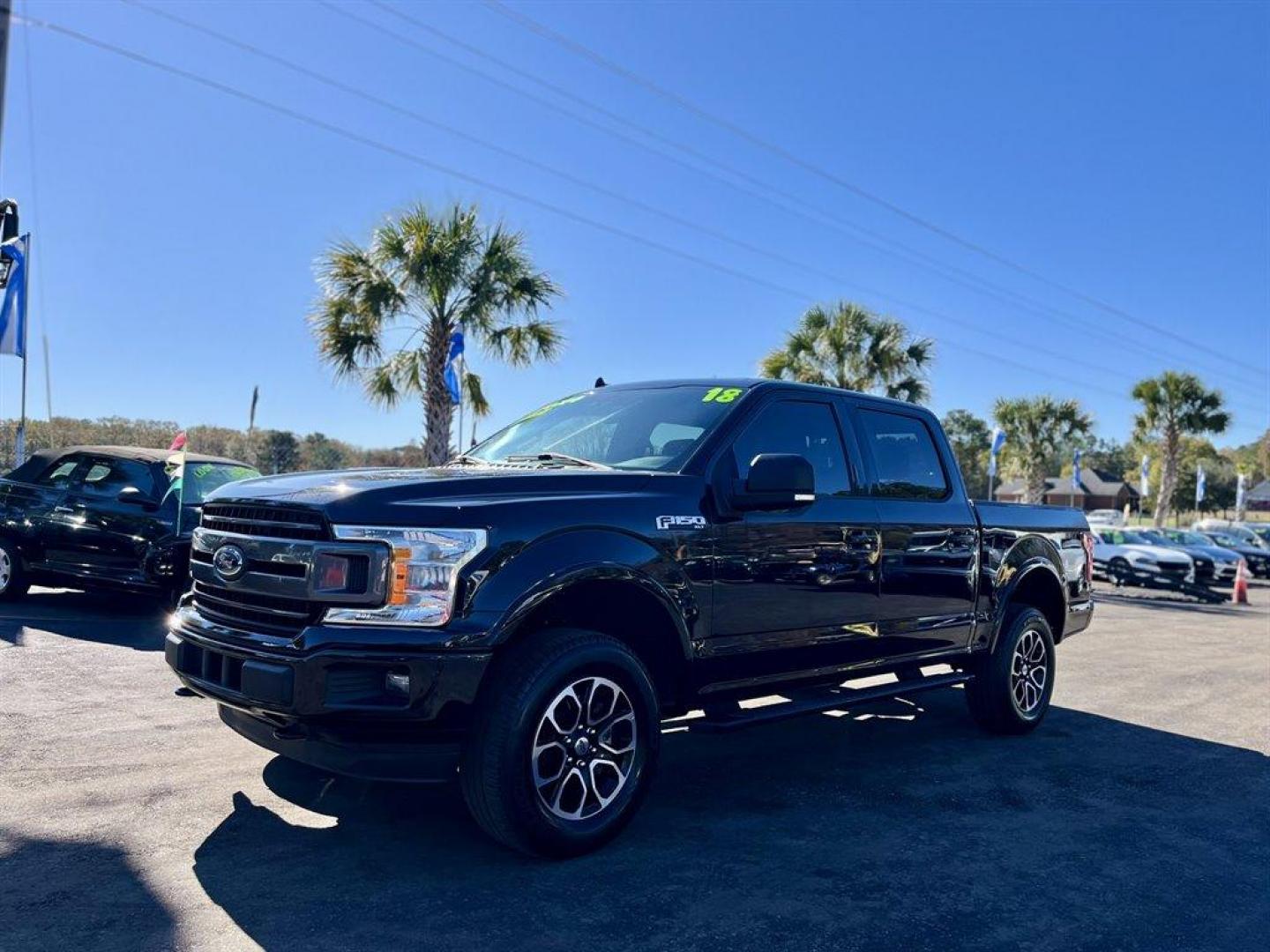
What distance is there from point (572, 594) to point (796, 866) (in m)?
1.39

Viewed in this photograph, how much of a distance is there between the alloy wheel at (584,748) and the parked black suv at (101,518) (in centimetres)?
615

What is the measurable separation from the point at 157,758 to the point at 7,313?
38.5ft

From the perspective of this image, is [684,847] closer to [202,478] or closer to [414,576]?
[414,576]

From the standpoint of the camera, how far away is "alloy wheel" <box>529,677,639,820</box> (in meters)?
3.68

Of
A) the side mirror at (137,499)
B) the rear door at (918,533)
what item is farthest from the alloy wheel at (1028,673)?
the side mirror at (137,499)

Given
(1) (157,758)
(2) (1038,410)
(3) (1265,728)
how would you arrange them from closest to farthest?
(1) (157,758)
(3) (1265,728)
(2) (1038,410)

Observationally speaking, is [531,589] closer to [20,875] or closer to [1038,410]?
[20,875]

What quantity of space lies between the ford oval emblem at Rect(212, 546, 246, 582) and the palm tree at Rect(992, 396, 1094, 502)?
124 feet

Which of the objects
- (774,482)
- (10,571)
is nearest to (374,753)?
(774,482)

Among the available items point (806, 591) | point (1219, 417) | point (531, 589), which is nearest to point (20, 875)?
point (531, 589)

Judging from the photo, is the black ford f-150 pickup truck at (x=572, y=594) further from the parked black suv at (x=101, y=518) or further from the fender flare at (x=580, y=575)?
the parked black suv at (x=101, y=518)

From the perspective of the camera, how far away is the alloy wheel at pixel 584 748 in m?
3.68

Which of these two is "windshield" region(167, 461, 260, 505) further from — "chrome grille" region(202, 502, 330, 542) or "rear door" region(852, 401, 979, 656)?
"rear door" region(852, 401, 979, 656)

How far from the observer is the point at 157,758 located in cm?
483
